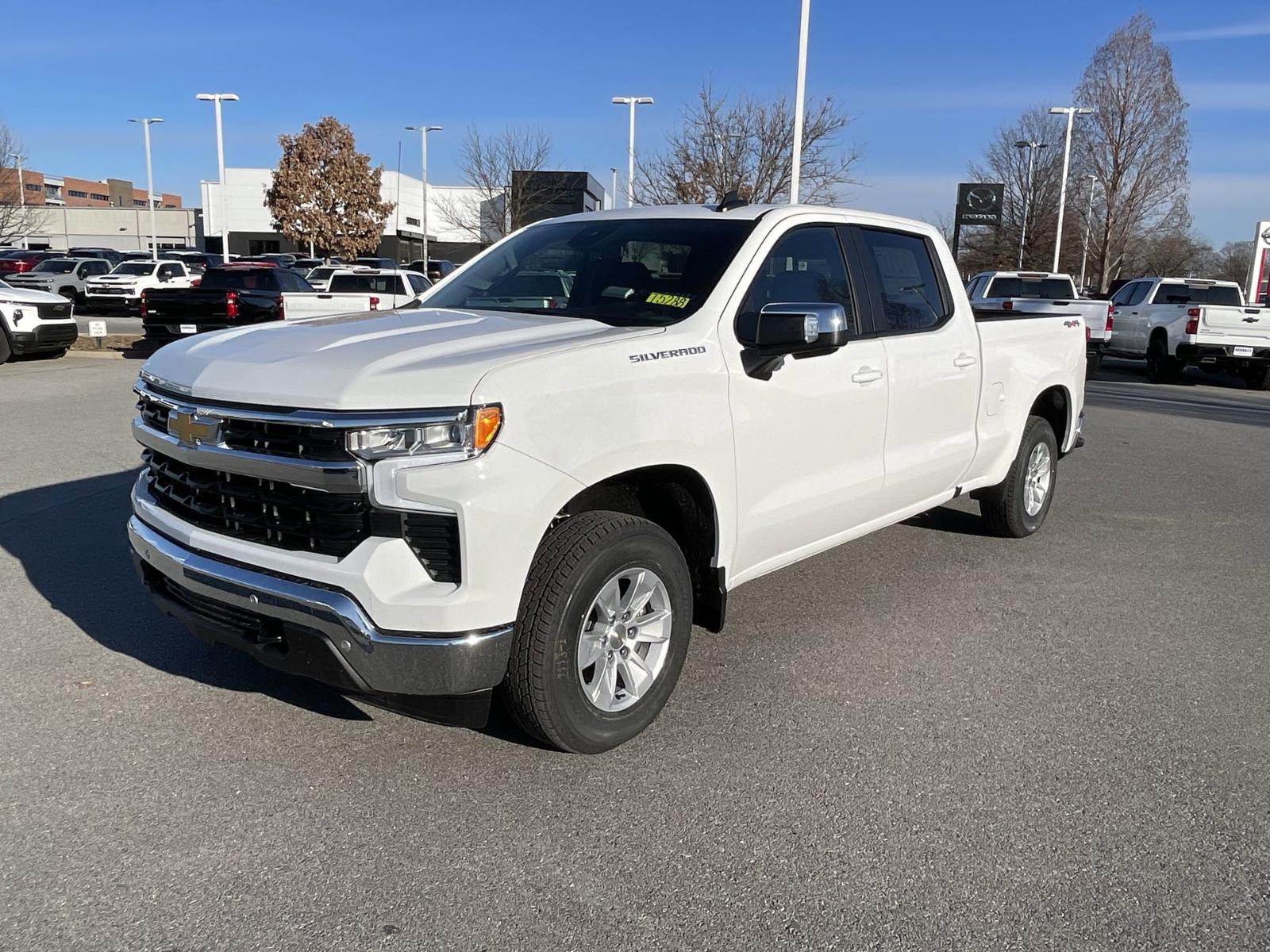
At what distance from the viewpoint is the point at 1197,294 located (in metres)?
20.6

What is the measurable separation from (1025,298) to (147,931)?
1826 cm

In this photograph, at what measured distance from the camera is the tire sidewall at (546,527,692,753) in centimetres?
338

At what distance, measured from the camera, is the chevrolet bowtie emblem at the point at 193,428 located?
3396 millimetres

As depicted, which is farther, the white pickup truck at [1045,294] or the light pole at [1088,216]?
the light pole at [1088,216]

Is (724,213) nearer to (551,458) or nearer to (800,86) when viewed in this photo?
(551,458)

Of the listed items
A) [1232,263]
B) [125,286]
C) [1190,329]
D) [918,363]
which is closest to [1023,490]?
[918,363]

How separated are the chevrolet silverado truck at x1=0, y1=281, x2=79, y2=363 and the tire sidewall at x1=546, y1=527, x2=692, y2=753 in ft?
50.5

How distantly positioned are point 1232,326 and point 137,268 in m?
26.1

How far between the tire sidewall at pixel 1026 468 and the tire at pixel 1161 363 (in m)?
13.6

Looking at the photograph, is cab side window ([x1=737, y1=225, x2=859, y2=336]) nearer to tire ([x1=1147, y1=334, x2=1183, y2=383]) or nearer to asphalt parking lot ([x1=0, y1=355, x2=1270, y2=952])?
asphalt parking lot ([x1=0, y1=355, x2=1270, y2=952])

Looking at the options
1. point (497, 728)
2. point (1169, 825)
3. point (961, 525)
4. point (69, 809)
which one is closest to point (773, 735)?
point (497, 728)

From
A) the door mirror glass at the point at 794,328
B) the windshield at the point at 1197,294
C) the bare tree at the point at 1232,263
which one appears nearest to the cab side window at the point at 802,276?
the door mirror glass at the point at 794,328

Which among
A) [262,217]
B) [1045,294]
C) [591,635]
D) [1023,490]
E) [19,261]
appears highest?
[262,217]

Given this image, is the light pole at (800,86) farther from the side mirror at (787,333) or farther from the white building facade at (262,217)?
the white building facade at (262,217)
